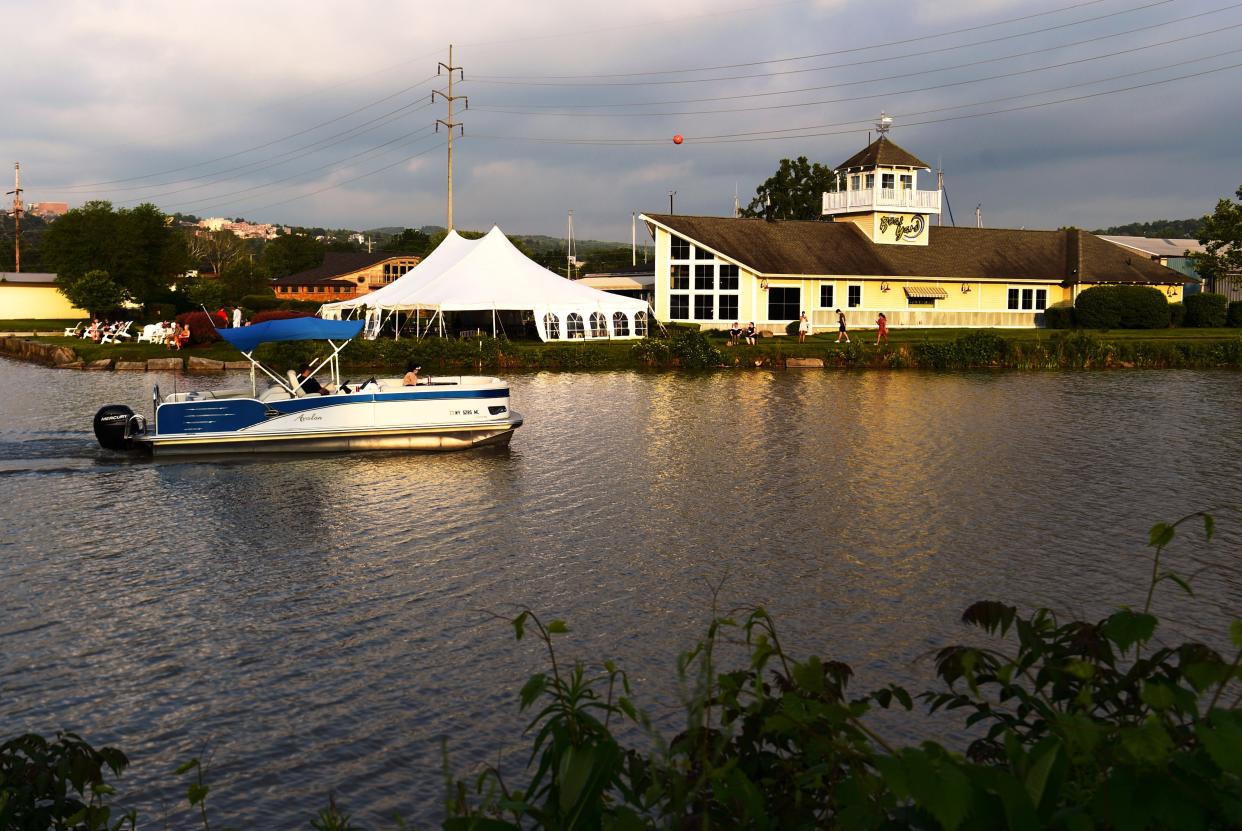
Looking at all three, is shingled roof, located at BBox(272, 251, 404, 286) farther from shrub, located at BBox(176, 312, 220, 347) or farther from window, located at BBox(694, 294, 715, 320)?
window, located at BBox(694, 294, 715, 320)

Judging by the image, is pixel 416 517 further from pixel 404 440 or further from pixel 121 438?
pixel 121 438

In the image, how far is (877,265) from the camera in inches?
2527

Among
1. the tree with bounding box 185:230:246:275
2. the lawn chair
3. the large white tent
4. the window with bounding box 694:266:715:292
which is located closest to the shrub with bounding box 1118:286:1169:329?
the window with bounding box 694:266:715:292

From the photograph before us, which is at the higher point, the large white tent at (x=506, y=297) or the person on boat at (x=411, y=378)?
the large white tent at (x=506, y=297)

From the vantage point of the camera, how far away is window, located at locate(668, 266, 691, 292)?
204 ft

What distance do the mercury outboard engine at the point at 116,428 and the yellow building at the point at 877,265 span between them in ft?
130

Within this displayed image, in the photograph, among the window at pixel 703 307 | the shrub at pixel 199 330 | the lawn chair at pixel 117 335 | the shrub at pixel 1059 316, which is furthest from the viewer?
the shrub at pixel 1059 316

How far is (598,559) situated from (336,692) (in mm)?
5364

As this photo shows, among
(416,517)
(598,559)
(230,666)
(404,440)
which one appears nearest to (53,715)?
(230,666)

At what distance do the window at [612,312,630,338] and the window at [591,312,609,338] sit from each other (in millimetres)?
411

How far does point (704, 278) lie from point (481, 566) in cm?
4844

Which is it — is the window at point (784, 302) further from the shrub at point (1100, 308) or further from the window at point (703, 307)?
the shrub at point (1100, 308)

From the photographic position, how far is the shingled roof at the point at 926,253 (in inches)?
2456

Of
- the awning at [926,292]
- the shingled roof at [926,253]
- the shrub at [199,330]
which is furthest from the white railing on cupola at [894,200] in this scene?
the shrub at [199,330]
